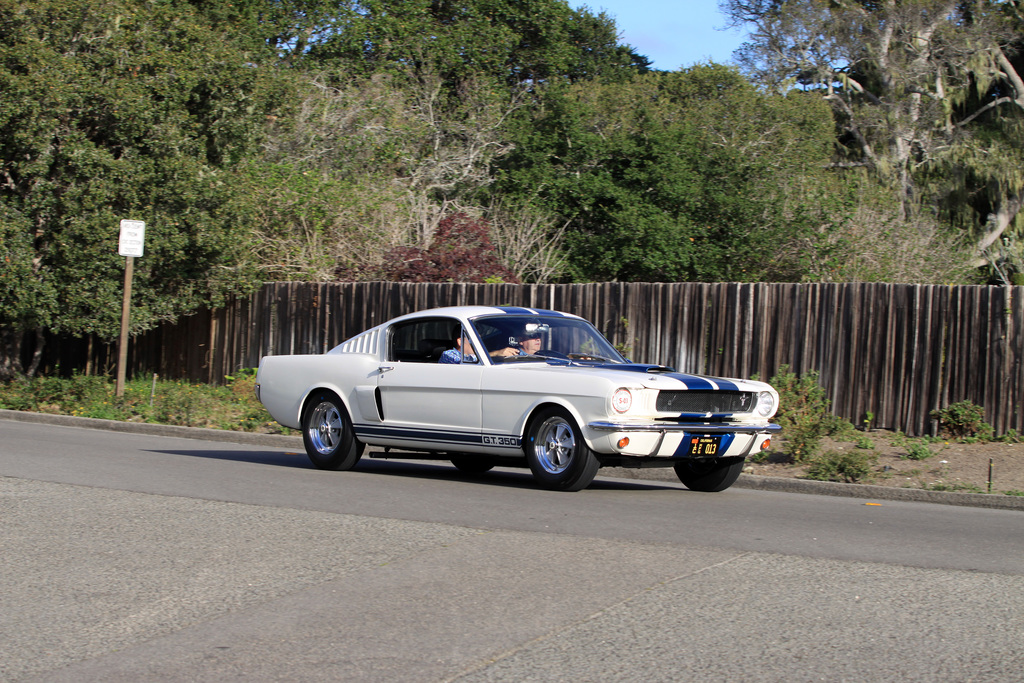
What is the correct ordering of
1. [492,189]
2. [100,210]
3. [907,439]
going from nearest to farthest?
[907,439]
[100,210]
[492,189]

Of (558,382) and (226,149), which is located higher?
(226,149)

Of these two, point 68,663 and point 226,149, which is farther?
point 226,149

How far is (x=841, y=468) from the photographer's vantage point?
36.4 feet

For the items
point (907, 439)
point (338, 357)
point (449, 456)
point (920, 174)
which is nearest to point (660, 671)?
point (449, 456)

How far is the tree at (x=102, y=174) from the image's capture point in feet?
57.4

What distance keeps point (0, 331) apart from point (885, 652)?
18.3 metres

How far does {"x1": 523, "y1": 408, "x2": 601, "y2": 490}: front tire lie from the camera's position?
9.32 meters

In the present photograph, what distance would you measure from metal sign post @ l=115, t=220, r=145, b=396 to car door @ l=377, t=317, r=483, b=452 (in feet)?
23.4

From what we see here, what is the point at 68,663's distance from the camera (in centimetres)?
483

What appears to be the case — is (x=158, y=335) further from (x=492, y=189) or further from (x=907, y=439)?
(x=907, y=439)

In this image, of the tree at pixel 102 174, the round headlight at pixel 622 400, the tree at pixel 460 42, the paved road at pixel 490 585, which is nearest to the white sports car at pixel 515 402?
the round headlight at pixel 622 400

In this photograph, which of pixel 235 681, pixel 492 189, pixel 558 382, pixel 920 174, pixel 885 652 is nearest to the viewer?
pixel 235 681

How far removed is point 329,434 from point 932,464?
21.1 feet

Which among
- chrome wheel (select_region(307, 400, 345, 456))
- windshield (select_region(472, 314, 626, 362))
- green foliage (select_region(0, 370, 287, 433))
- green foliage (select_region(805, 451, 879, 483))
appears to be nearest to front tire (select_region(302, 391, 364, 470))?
chrome wheel (select_region(307, 400, 345, 456))
